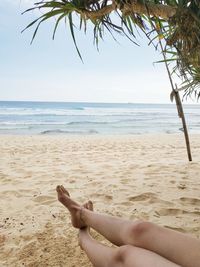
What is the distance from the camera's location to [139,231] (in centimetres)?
126

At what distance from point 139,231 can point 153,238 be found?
8cm

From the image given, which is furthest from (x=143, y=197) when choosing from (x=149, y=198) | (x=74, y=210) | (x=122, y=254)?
(x=122, y=254)

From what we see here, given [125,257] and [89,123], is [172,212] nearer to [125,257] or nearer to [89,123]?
[125,257]

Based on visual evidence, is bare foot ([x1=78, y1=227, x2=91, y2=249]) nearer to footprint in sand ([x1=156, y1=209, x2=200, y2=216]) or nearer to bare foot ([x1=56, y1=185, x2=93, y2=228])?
bare foot ([x1=56, y1=185, x2=93, y2=228])

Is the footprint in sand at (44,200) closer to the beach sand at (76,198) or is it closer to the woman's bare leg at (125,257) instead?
the beach sand at (76,198)

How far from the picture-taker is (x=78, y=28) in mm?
2744

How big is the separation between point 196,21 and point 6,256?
2172 millimetres

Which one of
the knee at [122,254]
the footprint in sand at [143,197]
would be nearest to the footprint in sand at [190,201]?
the footprint in sand at [143,197]

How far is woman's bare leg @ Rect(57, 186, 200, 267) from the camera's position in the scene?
109cm

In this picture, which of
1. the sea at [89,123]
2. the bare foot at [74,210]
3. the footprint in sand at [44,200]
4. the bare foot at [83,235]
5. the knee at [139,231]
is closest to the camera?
the knee at [139,231]

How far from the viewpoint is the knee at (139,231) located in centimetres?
123

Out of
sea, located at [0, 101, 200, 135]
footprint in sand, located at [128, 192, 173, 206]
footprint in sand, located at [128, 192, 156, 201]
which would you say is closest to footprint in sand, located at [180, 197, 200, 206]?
footprint in sand, located at [128, 192, 173, 206]

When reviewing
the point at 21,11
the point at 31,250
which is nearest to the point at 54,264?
the point at 31,250

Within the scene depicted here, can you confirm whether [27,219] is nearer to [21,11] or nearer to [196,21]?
[21,11]
